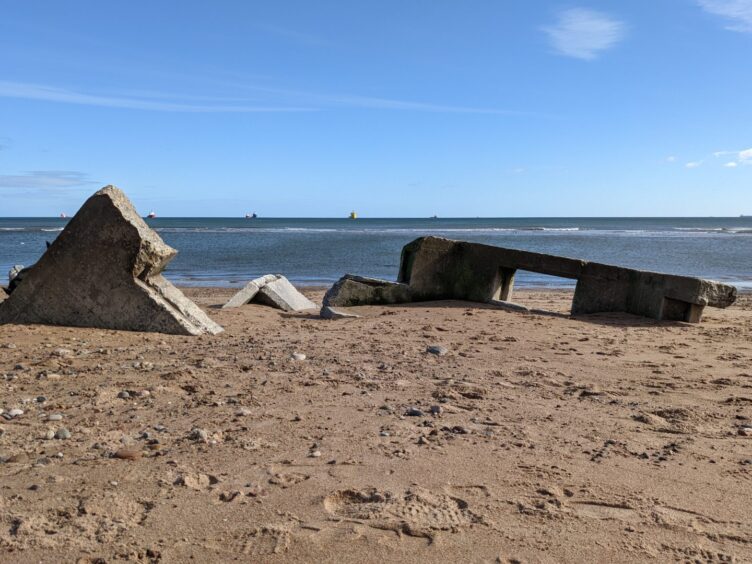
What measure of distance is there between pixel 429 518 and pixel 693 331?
19.4 feet

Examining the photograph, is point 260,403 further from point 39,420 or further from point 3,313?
point 3,313

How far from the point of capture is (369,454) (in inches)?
136

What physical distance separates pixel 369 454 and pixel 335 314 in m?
4.92

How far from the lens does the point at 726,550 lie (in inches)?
101

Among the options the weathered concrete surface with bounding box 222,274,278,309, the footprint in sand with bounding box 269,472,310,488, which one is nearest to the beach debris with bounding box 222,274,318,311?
the weathered concrete surface with bounding box 222,274,278,309

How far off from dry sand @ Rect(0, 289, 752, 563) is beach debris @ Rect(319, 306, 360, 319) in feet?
6.23

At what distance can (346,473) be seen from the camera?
3207 mm

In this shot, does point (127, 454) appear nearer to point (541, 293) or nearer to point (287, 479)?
point (287, 479)

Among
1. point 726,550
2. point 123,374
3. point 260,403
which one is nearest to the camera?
point 726,550

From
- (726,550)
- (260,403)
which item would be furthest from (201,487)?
(726,550)

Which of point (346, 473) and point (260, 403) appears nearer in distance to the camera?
point (346, 473)

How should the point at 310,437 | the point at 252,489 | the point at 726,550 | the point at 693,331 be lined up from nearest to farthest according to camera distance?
the point at 726,550, the point at 252,489, the point at 310,437, the point at 693,331

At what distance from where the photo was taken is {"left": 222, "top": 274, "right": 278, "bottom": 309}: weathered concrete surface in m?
9.44

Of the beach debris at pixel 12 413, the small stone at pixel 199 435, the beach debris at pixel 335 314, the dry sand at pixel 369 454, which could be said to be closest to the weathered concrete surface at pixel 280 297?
the beach debris at pixel 335 314
